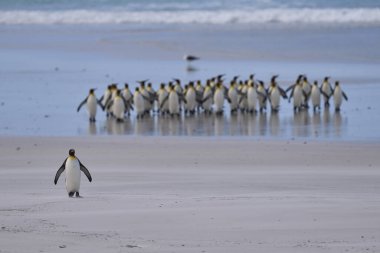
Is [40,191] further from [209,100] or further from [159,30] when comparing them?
[159,30]

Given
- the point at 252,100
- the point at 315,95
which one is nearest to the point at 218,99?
the point at 252,100

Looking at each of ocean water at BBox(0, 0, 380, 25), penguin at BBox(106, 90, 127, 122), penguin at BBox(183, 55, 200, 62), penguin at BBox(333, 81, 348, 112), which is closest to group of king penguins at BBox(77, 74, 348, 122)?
penguin at BBox(333, 81, 348, 112)

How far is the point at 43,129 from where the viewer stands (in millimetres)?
14461

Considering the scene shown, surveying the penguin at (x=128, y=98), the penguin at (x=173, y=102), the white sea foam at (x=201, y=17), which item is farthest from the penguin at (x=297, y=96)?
the white sea foam at (x=201, y=17)

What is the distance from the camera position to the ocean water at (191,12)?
44403 mm

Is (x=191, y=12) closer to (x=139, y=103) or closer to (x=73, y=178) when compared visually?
(x=139, y=103)

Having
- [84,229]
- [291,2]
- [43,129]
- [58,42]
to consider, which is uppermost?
[291,2]

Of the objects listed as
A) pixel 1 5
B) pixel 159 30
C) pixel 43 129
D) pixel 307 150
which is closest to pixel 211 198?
pixel 307 150

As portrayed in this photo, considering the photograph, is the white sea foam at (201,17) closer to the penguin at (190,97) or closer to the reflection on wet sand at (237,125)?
the penguin at (190,97)

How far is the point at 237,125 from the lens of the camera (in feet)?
50.2

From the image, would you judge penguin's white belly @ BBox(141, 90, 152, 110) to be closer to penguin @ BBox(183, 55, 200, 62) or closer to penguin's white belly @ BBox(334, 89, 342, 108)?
penguin's white belly @ BBox(334, 89, 342, 108)

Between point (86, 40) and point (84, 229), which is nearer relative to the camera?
point (84, 229)

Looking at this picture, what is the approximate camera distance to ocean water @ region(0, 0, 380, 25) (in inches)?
1748

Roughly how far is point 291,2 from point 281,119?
37925 millimetres
